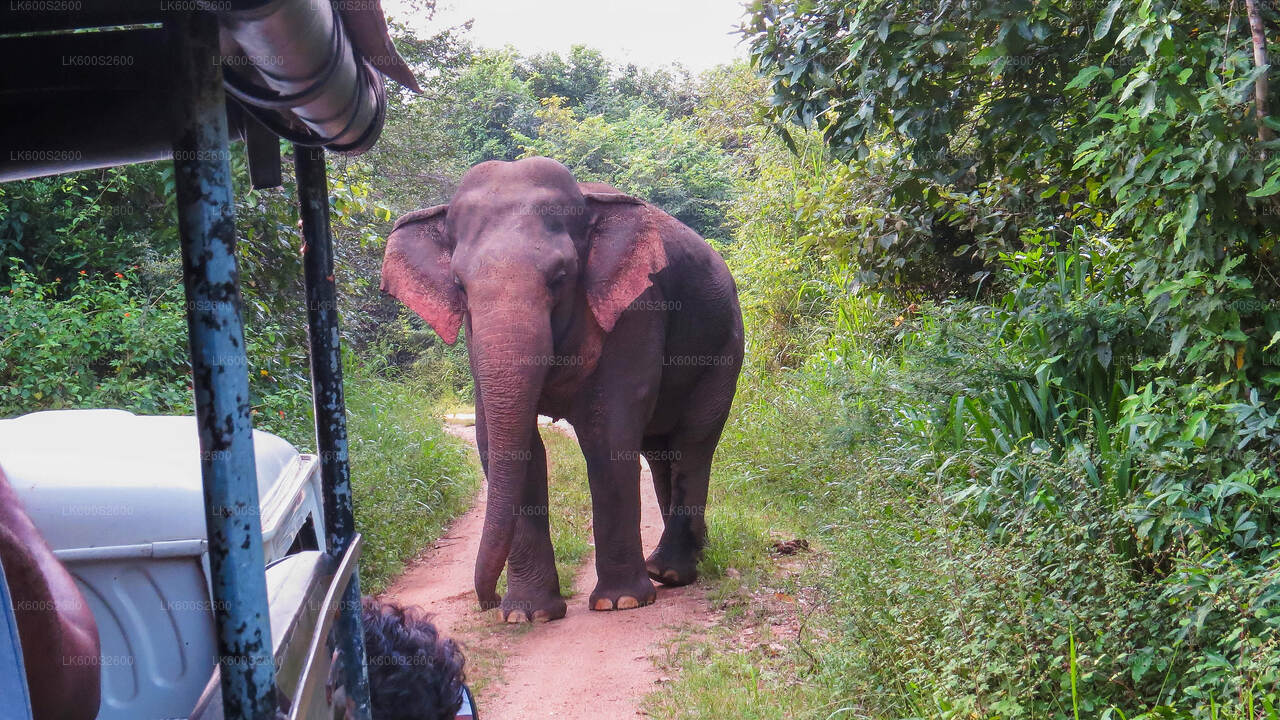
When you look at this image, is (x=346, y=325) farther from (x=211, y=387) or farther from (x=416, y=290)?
(x=211, y=387)

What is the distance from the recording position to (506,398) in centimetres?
558

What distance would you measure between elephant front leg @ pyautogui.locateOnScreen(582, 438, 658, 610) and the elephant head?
0.49 m

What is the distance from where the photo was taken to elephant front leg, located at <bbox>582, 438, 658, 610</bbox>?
6047mm

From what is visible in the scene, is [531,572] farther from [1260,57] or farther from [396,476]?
[1260,57]

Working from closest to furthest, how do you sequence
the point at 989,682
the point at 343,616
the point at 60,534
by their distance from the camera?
1. the point at 60,534
2. the point at 343,616
3. the point at 989,682

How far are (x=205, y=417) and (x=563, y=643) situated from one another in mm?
4364

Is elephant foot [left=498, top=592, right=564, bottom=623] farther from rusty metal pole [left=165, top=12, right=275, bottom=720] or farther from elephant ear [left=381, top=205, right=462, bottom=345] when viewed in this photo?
rusty metal pole [left=165, top=12, right=275, bottom=720]

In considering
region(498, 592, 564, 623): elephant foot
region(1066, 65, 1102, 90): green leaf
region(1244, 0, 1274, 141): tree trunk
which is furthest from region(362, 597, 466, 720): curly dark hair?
region(1244, 0, 1274, 141): tree trunk

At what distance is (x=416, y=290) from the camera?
6.29 meters

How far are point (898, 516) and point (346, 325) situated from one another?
21.3 ft

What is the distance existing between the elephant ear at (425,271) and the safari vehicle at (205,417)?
3198 millimetres

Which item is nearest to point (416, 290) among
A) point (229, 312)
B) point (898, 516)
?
point (898, 516)

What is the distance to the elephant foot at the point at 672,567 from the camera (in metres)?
6.71

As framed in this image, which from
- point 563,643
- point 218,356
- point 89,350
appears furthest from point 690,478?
point 218,356
